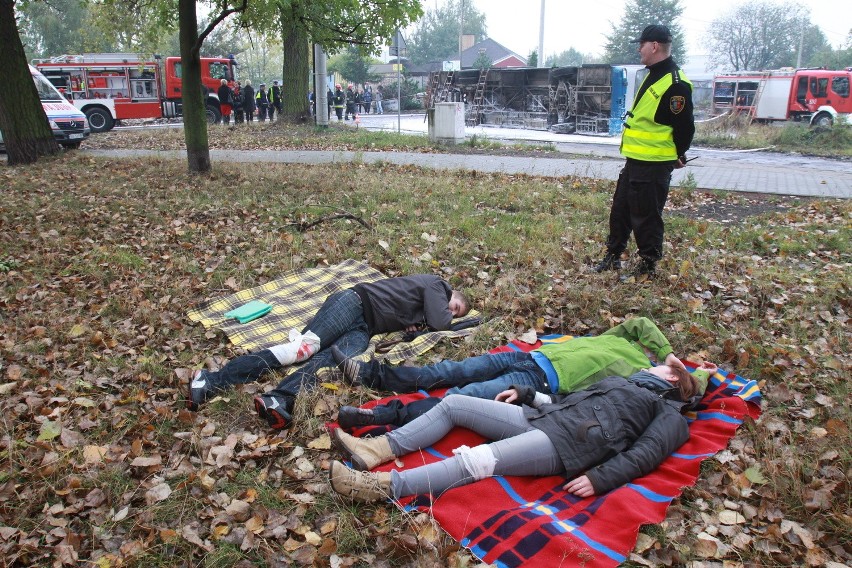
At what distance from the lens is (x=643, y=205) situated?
567 cm

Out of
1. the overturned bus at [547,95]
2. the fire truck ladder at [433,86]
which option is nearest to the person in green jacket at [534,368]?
the overturned bus at [547,95]

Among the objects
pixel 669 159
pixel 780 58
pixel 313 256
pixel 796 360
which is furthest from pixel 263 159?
pixel 780 58

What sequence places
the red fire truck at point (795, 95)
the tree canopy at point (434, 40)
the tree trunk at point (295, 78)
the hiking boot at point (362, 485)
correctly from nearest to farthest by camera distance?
the hiking boot at point (362, 485) → the tree trunk at point (295, 78) → the red fire truck at point (795, 95) → the tree canopy at point (434, 40)

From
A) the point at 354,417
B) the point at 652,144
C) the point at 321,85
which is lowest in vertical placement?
the point at 354,417

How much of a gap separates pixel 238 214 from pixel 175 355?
409 cm

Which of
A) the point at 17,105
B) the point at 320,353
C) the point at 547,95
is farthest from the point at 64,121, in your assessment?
the point at 547,95

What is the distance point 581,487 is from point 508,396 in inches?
28.3

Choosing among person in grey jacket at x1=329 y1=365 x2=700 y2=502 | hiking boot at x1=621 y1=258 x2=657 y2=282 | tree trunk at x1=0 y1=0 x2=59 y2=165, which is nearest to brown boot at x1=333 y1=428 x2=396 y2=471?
person in grey jacket at x1=329 y1=365 x2=700 y2=502

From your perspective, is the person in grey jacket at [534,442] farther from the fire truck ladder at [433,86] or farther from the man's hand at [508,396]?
the fire truck ladder at [433,86]

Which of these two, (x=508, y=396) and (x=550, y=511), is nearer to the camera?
(x=550, y=511)

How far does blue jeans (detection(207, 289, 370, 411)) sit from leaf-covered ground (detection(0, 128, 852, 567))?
0.50ft

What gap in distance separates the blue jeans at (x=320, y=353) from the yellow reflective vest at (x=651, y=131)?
2968 millimetres

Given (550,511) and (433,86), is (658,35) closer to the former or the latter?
(550,511)

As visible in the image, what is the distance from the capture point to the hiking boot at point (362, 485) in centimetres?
296
